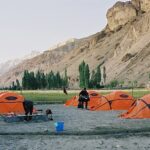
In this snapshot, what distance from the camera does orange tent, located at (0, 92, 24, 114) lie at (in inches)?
1358

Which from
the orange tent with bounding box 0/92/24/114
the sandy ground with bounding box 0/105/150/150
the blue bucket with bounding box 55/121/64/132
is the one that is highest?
the orange tent with bounding box 0/92/24/114

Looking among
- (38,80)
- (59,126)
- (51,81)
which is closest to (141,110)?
(59,126)

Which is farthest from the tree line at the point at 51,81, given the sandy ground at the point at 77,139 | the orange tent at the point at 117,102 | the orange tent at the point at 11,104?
the sandy ground at the point at 77,139

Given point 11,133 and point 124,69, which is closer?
point 11,133

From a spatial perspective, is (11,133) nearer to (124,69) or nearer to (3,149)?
(3,149)

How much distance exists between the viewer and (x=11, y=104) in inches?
1373

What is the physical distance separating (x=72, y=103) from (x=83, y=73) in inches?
5074

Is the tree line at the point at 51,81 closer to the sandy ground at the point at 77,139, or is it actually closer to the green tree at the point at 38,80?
the green tree at the point at 38,80

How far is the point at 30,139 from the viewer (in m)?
18.9

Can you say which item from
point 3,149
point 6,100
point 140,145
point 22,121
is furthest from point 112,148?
point 6,100

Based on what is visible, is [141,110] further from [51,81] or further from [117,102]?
[51,81]

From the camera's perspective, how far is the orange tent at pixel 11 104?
113 ft

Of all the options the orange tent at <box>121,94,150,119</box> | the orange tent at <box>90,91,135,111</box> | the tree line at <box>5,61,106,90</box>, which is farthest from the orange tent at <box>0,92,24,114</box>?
the tree line at <box>5,61,106,90</box>

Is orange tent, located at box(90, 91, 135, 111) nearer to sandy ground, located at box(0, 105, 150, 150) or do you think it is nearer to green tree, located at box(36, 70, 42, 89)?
sandy ground, located at box(0, 105, 150, 150)
